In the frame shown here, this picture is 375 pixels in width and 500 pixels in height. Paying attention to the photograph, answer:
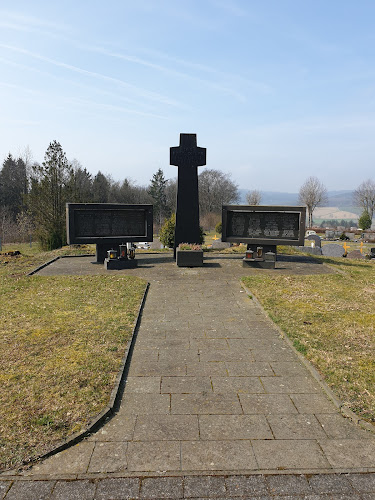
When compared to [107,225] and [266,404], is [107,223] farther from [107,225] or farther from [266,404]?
[266,404]

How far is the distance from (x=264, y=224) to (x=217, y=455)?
12.7m

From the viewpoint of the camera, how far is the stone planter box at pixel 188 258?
1551 cm

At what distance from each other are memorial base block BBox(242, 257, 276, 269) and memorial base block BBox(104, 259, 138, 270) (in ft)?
15.5

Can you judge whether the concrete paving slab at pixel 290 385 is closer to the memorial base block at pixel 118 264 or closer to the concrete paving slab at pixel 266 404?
the concrete paving slab at pixel 266 404

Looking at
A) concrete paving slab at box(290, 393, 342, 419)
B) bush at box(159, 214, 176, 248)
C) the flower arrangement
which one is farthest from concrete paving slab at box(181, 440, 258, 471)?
bush at box(159, 214, 176, 248)

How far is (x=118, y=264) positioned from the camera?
15.1m

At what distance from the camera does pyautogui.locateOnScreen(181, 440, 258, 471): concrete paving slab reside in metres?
4.07

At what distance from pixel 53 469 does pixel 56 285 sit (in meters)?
8.89

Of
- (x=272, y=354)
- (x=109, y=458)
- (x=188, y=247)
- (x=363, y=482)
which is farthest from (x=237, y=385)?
(x=188, y=247)

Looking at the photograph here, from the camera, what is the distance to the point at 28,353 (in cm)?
682

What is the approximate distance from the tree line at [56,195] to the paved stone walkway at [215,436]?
79.3 feet

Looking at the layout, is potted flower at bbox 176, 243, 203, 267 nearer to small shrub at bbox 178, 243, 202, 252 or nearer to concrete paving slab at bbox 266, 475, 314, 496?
small shrub at bbox 178, 243, 202, 252

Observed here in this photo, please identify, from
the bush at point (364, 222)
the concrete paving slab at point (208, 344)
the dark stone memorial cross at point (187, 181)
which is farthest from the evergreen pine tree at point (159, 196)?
the concrete paving slab at point (208, 344)

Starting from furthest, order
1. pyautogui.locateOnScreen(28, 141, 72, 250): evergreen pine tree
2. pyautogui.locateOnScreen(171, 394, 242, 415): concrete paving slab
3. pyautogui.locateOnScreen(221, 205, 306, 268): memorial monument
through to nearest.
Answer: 1. pyautogui.locateOnScreen(28, 141, 72, 250): evergreen pine tree
2. pyautogui.locateOnScreen(221, 205, 306, 268): memorial monument
3. pyautogui.locateOnScreen(171, 394, 242, 415): concrete paving slab
